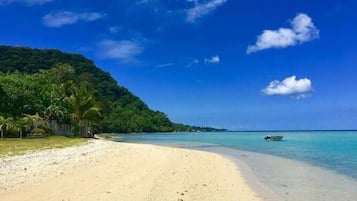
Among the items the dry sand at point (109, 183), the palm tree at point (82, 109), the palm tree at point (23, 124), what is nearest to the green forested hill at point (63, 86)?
the palm tree at point (82, 109)

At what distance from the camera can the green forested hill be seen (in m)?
48.0

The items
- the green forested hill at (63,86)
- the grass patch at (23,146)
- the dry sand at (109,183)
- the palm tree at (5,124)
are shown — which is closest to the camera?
the dry sand at (109,183)

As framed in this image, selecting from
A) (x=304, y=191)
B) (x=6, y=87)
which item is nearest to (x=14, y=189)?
(x=304, y=191)

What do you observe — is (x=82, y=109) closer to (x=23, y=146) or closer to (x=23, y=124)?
(x=23, y=124)

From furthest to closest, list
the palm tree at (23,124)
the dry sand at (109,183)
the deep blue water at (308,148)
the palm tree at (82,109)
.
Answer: the palm tree at (82,109) → the palm tree at (23,124) → the deep blue water at (308,148) → the dry sand at (109,183)

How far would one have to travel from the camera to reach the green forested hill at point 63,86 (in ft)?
158

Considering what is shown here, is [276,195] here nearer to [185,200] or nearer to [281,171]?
[185,200]

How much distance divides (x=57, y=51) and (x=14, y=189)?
4667 inches

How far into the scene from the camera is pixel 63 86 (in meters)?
57.5

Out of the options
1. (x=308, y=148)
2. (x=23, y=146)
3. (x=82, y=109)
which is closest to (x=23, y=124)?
(x=82, y=109)

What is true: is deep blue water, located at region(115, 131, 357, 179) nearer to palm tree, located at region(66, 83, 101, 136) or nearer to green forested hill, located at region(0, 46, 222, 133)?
palm tree, located at region(66, 83, 101, 136)

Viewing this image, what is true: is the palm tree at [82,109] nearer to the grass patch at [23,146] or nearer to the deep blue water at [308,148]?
the deep blue water at [308,148]

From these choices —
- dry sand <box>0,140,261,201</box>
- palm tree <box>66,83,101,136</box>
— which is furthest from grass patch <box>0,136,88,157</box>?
palm tree <box>66,83,101,136</box>

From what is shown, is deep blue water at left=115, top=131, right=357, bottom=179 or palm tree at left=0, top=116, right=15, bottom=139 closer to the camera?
deep blue water at left=115, top=131, right=357, bottom=179
